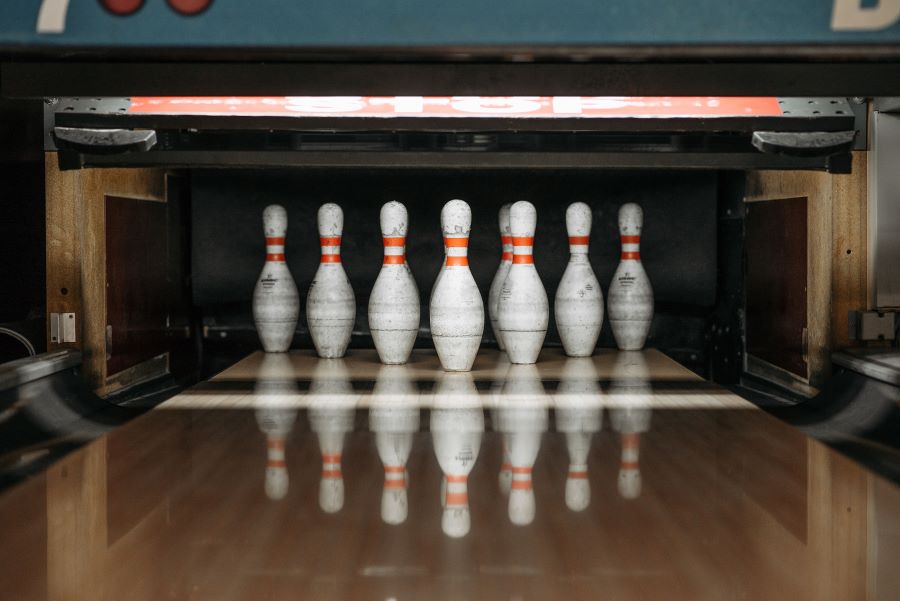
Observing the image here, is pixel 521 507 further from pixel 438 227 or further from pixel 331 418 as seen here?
pixel 438 227

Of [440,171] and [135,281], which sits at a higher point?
[440,171]

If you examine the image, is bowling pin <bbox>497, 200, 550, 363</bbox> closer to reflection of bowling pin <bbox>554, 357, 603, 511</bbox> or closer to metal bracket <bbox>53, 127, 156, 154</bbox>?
reflection of bowling pin <bbox>554, 357, 603, 511</bbox>

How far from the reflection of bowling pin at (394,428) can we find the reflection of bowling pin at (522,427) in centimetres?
15

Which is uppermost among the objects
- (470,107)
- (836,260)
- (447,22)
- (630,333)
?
(470,107)

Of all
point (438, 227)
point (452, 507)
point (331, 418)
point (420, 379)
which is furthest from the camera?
point (438, 227)

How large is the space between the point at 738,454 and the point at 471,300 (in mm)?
1086

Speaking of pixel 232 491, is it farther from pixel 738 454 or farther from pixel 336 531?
pixel 738 454

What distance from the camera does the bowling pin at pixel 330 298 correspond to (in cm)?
273

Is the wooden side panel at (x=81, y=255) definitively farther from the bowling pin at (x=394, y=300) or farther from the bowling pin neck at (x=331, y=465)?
the bowling pin neck at (x=331, y=465)

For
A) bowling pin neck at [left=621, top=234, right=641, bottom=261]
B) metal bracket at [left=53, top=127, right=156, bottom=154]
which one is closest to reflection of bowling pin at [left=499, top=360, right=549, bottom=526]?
bowling pin neck at [left=621, top=234, right=641, bottom=261]

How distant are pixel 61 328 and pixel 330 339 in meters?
0.74

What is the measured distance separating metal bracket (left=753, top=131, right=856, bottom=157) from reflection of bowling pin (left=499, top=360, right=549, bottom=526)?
2.45 ft

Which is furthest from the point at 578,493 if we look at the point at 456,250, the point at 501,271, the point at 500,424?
the point at 501,271

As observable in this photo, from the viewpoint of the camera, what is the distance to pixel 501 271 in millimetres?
2861
